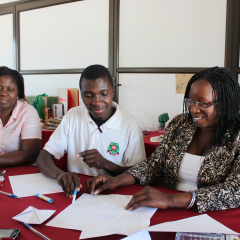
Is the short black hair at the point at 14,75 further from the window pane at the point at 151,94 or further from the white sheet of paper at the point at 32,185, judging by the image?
the window pane at the point at 151,94

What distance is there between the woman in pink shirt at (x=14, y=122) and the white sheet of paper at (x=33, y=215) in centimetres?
78

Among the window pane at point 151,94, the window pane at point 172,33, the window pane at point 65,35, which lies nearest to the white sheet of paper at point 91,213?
the window pane at point 151,94

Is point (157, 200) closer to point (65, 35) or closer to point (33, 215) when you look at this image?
point (33, 215)

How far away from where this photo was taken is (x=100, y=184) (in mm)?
1004

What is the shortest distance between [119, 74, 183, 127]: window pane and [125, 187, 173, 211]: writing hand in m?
2.09

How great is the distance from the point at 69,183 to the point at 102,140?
18.4 inches

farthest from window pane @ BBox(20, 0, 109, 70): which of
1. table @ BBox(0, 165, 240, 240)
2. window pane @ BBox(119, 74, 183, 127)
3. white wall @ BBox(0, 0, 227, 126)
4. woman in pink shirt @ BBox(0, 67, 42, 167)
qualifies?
table @ BBox(0, 165, 240, 240)

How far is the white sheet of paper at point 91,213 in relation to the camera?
0.73 m

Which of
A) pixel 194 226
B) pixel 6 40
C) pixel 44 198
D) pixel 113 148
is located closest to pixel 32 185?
pixel 44 198

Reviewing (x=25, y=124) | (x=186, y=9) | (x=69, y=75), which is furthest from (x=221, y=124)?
(x=69, y=75)

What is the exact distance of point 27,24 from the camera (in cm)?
374

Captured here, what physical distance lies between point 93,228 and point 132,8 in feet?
9.29

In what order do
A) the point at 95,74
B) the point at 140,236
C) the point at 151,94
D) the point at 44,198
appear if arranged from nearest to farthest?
the point at 140,236 < the point at 44,198 < the point at 95,74 < the point at 151,94

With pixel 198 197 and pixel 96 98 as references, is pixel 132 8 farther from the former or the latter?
pixel 198 197
